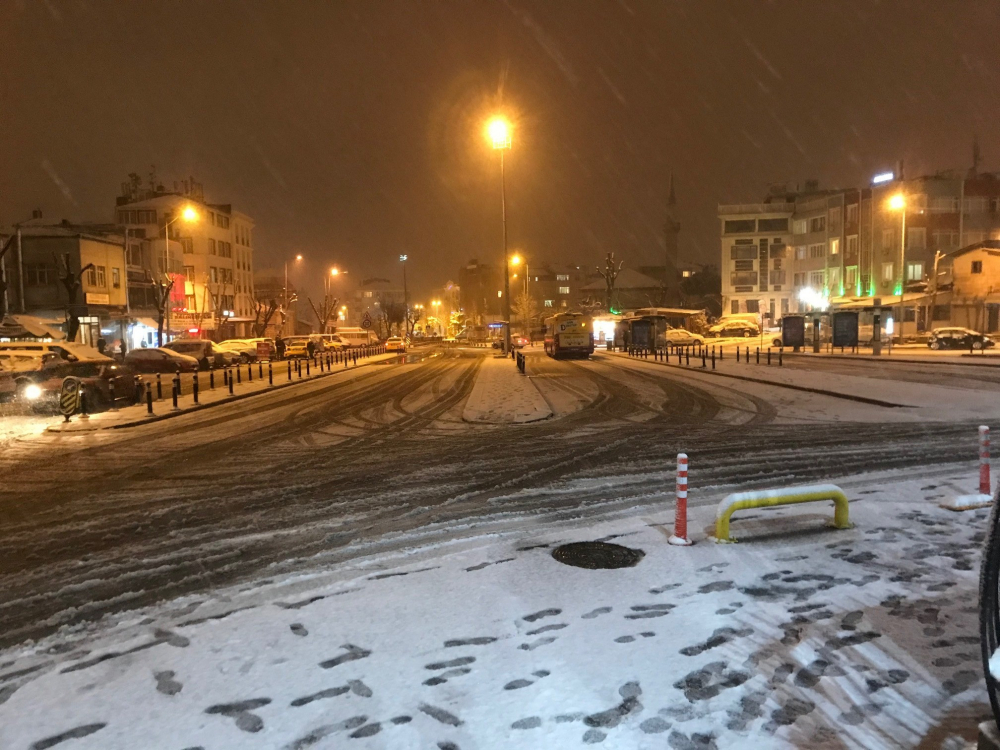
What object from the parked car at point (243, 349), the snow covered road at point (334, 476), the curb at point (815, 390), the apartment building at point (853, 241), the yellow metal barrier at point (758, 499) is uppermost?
the apartment building at point (853, 241)

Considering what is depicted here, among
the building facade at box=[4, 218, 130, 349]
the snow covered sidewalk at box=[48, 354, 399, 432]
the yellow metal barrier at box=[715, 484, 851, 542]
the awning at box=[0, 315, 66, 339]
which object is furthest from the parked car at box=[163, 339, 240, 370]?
the yellow metal barrier at box=[715, 484, 851, 542]

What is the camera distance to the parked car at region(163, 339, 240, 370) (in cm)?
4380

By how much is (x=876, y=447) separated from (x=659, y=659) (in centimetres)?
1081

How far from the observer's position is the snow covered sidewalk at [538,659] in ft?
14.0

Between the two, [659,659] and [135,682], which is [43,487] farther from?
[659,659]

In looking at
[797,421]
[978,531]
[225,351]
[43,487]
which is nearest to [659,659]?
[978,531]

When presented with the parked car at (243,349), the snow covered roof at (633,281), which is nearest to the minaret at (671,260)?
the snow covered roof at (633,281)

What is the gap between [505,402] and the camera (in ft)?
73.0

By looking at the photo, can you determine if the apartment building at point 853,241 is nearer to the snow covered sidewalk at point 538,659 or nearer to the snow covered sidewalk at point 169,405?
the snow covered sidewalk at point 169,405

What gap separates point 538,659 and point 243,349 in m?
51.2

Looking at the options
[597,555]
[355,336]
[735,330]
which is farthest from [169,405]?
[735,330]

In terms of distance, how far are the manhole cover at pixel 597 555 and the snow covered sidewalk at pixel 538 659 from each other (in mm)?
178

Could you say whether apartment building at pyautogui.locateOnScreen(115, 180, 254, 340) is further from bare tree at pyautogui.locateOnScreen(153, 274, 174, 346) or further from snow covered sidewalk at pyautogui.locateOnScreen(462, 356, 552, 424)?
snow covered sidewalk at pyautogui.locateOnScreen(462, 356, 552, 424)

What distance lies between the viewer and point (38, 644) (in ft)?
18.1
